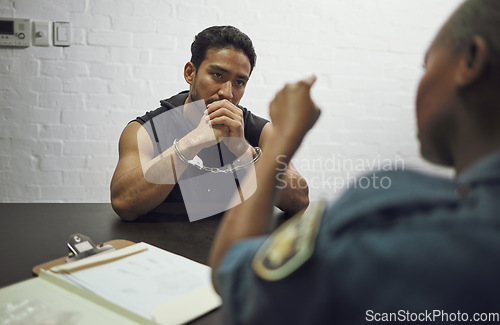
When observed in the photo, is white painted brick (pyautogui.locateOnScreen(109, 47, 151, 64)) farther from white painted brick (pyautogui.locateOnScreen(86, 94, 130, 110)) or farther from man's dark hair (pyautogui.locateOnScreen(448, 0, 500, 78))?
man's dark hair (pyautogui.locateOnScreen(448, 0, 500, 78))

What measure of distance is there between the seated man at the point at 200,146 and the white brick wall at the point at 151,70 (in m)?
0.69

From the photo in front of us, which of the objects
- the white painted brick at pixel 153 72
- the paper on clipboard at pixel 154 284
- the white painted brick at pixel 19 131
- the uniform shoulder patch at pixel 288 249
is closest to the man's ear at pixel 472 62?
the uniform shoulder patch at pixel 288 249

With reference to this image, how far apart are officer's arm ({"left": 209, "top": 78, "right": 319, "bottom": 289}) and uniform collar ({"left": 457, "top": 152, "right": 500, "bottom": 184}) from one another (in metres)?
0.20

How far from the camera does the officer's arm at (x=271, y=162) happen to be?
386 mm

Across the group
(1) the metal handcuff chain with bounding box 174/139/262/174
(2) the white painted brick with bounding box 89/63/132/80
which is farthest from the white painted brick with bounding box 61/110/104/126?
(1) the metal handcuff chain with bounding box 174/139/262/174

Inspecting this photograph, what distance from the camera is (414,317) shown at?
0.23 meters

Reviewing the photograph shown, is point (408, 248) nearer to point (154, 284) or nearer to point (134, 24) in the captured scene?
point (154, 284)

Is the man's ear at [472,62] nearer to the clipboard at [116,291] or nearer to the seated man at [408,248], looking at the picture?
the seated man at [408,248]

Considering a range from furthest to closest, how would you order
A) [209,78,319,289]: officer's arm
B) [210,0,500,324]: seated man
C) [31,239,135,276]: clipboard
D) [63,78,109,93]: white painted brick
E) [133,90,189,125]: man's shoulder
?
[63,78,109,93]: white painted brick < [133,90,189,125]: man's shoulder < [31,239,135,276]: clipboard < [209,78,319,289]: officer's arm < [210,0,500,324]: seated man

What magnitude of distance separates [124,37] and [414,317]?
223 cm

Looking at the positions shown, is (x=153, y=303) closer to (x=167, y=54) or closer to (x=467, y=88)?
(x=467, y=88)

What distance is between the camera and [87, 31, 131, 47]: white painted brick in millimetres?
2100

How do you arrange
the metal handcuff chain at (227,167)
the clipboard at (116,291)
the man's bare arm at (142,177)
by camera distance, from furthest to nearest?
the metal handcuff chain at (227,167), the man's bare arm at (142,177), the clipboard at (116,291)

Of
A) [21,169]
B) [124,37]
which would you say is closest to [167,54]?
[124,37]
